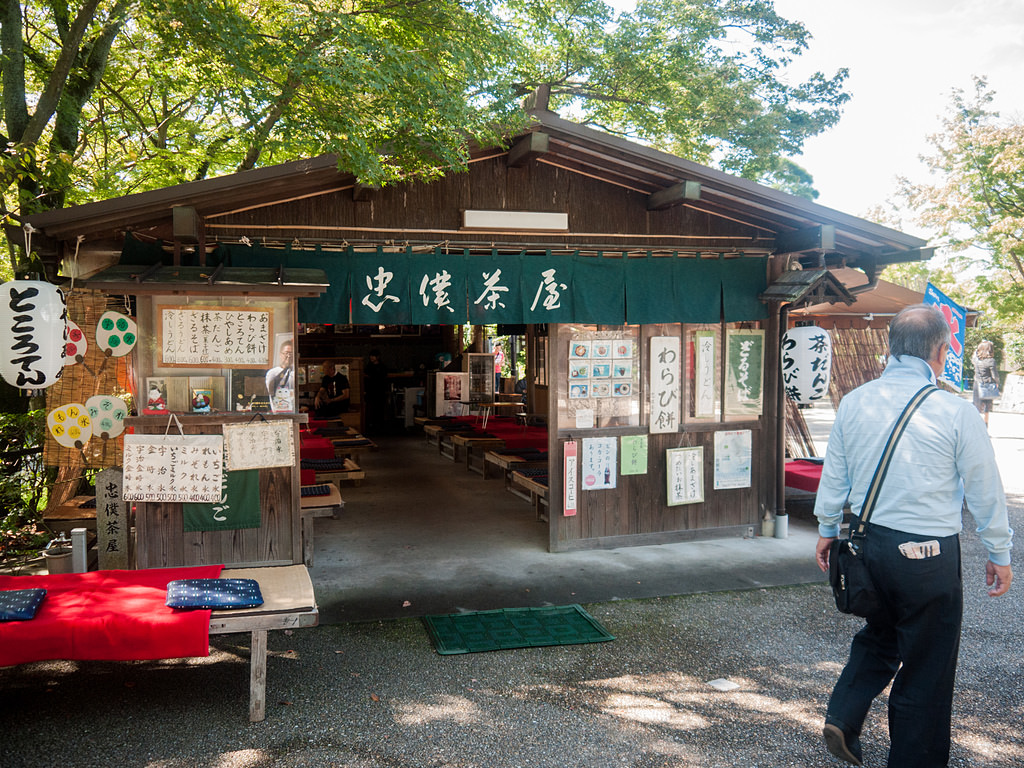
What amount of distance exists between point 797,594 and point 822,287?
3.08m

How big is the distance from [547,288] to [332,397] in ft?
32.8

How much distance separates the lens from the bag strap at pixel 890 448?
330 centimetres

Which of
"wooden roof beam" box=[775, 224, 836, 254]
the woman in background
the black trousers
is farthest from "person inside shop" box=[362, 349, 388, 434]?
the black trousers

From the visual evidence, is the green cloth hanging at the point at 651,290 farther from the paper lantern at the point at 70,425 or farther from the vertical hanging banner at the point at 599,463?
the paper lantern at the point at 70,425

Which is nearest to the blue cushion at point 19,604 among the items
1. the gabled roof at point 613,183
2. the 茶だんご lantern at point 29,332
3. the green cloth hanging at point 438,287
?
the 茶だんご lantern at point 29,332

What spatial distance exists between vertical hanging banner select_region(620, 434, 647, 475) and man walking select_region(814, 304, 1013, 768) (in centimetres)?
395

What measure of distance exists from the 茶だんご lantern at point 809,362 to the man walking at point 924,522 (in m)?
3.89

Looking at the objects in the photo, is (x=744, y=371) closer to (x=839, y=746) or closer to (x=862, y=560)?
(x=862, y=560)

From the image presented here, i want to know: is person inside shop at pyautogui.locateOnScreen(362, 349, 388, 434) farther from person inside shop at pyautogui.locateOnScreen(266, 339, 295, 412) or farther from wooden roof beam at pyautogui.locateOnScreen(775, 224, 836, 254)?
wooden roof beam at pyautogui.locateOnScreen(775, 224, 836, 254)

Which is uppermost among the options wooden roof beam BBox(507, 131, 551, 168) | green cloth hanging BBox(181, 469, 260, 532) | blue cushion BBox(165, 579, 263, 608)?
Result: wooden roof beam BBox(507, 131, 551, 168)

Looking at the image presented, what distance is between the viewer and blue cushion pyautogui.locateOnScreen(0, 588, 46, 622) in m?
3.91

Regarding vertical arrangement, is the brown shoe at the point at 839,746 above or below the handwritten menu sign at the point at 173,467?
below

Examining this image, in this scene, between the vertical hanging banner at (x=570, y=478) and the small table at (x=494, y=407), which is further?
the small table at (x=494, y=407)

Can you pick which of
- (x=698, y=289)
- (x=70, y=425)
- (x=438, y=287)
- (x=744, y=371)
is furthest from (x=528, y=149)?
(x=70, y=425)
